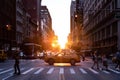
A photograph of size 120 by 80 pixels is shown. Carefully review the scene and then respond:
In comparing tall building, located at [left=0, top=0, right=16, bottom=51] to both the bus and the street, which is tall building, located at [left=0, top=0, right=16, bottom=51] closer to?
the bus

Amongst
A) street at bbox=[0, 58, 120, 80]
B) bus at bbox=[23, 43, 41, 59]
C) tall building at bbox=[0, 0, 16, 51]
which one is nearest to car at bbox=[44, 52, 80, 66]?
street at bbox=[0, 58, 120, 80]

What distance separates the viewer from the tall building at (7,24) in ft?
280

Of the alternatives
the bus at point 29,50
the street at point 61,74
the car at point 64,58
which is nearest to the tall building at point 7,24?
the bus at point 29,50

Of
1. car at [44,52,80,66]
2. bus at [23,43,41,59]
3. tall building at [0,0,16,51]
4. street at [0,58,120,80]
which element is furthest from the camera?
tall building at [0,0,16,51]

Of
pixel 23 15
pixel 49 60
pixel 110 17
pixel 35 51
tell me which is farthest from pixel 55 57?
pixel 23 15

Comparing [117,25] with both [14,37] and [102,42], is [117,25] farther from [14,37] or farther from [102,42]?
[14,37]

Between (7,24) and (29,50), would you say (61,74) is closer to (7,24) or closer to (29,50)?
(29,50)

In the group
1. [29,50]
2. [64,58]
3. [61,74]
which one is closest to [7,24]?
[29,50]

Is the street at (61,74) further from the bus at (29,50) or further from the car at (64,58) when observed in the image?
the bus at (29,50)

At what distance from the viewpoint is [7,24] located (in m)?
90.9

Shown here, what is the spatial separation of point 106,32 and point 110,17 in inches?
407

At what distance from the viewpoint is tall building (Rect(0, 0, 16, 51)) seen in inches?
3356

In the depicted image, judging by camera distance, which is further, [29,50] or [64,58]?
[29,50]

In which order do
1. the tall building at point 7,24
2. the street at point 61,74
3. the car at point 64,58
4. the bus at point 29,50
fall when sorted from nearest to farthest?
the street at point 61,74
the car at point 64,58
the bus at point 29,50
the tall building at point 7,24
